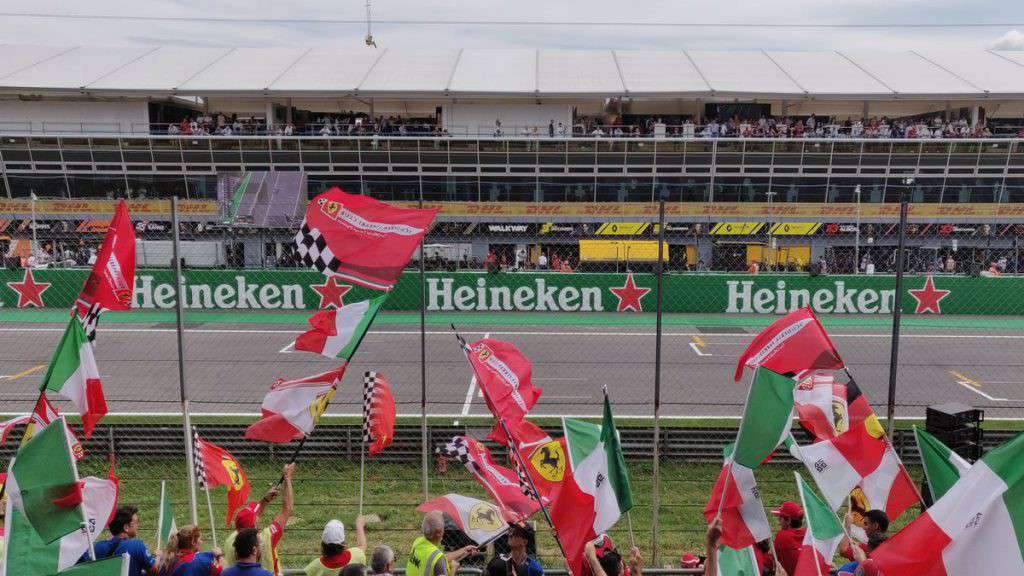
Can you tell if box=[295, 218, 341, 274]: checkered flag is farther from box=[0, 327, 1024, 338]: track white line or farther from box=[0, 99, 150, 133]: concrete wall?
box=[0, 99, 150, 133]: concrete wall

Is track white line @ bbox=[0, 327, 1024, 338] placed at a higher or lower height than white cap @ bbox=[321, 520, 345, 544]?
lower

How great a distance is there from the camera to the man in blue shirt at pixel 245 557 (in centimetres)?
422

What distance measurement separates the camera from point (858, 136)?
37406 millimetres

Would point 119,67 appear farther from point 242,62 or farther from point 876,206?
point 876,206

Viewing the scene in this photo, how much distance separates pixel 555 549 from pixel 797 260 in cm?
3005

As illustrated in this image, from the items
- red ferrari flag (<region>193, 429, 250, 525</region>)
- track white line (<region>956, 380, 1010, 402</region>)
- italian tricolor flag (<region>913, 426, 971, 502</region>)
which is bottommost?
track white line (<region>956, 380, 1010, 402</region>)

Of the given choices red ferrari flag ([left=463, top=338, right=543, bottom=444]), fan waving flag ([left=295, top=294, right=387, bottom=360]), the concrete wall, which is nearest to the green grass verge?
red ferrari flag ([left=463, top=338, right=543, bottom=444])

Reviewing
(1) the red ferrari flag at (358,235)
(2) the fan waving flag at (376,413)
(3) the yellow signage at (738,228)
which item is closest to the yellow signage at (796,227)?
(3) the yellow signage at (738,228)

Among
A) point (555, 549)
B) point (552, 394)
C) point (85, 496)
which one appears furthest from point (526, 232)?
point (85, 496)

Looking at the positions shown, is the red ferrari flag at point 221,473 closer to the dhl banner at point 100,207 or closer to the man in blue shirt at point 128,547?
the man in blue shirt at point 128,547

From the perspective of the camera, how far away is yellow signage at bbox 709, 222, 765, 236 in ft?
121

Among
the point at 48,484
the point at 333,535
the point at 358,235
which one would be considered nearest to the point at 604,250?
the point at 358,235

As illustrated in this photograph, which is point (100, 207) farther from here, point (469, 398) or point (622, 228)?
point (469, 398)

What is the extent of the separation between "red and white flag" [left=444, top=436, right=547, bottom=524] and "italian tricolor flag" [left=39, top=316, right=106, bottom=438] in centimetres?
286
